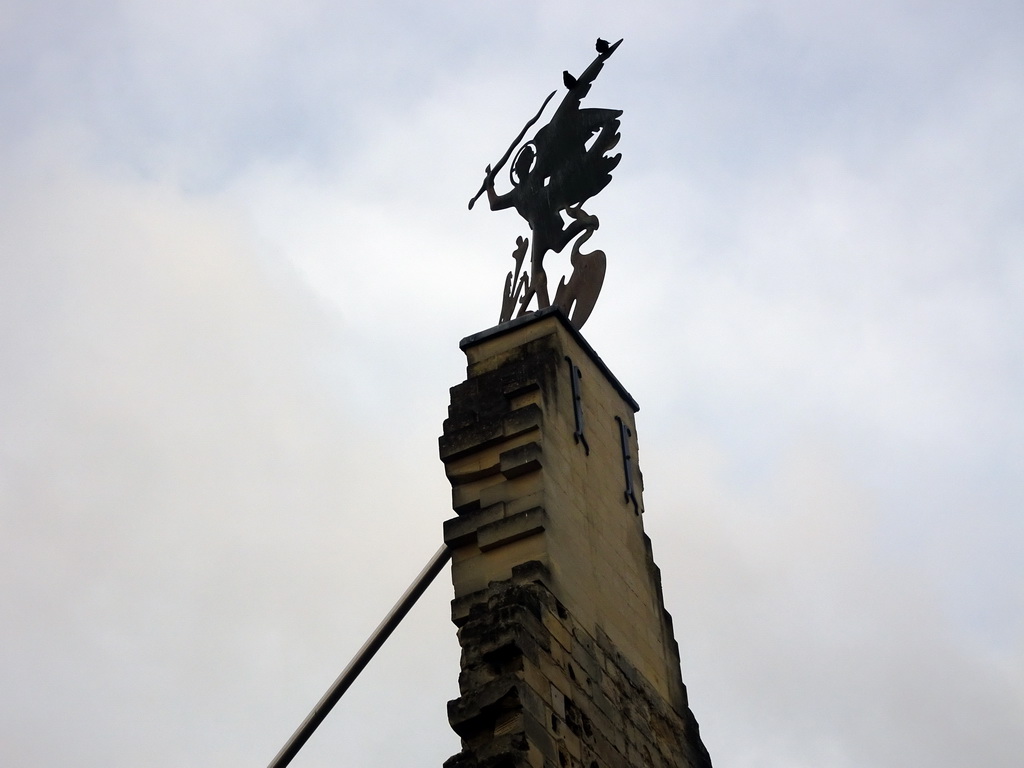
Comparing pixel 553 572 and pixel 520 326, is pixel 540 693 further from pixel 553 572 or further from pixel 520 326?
pixel 520 326

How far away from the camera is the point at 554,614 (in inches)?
367

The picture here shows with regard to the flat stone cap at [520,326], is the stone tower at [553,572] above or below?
below

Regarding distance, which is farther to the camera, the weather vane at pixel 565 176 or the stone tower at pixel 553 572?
the weather vane at pixel 565 176

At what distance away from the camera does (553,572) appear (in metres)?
9.48

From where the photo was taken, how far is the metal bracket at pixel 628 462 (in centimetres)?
1113

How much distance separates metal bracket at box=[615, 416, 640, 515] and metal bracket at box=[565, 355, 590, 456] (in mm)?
563

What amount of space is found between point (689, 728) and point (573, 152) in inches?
168

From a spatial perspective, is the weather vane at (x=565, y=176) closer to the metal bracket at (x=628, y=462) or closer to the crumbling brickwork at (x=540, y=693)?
the metal bracket at (x=628, y=462)

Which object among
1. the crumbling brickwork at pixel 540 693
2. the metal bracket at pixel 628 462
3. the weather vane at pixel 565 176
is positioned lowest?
the crumbling brickwork at pixel 540 693

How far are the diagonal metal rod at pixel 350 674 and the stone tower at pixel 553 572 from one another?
740 mm

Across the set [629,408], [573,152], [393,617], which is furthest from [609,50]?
[393,617]

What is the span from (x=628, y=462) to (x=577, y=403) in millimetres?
725

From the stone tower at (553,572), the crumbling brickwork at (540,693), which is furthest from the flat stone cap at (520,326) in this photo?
the crumbling brickwork at (540,693)

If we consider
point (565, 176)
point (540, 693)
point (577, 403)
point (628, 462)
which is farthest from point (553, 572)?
point (565, 176)
